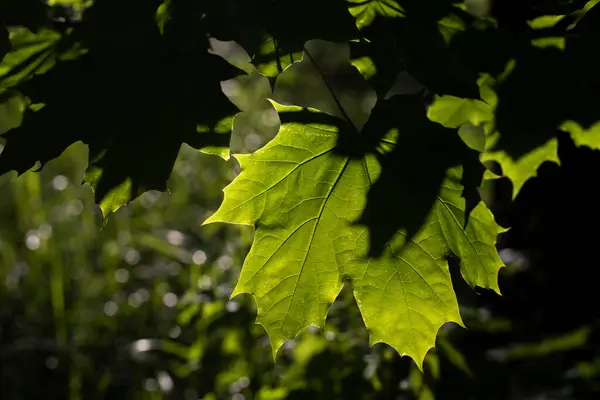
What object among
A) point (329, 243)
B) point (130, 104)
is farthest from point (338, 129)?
point (130, 104)

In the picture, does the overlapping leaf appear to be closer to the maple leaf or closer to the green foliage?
the green foliage

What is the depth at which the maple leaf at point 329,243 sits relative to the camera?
0.93 metres

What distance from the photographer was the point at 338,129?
0.95 m

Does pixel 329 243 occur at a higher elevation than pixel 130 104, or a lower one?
lower

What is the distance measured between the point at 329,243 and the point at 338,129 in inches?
6.1

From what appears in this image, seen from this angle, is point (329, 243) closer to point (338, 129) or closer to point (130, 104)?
point (338, 129)

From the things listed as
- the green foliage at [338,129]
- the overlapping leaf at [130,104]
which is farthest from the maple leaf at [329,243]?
the overlapping leaf at [130,104]

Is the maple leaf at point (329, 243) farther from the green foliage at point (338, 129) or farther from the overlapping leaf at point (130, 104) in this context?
the overlapping leaf at point (130, 104)

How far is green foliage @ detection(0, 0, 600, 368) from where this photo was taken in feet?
2.78

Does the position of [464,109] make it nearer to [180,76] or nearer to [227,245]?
[180,76]

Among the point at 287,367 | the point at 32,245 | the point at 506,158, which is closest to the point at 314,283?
the point at 506,158

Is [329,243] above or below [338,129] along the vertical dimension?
below

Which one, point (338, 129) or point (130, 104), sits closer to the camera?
point (130, 104)

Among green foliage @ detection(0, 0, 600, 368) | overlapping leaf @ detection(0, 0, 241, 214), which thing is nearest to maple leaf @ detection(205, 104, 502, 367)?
green foliage @ detection(0, 0, 600, 368)
